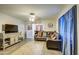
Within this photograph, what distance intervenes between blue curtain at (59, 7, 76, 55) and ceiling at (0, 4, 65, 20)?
227 mm

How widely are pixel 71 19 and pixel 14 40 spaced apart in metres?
1.35

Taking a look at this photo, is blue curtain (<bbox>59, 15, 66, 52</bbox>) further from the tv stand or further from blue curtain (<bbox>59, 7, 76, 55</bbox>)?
the tv stand

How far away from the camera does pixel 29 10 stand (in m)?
2.34

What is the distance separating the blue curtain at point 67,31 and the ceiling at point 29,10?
23 centimetres

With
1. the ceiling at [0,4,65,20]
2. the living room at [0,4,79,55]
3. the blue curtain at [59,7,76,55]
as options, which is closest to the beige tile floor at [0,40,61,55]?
the living room at [0,4,79,55]

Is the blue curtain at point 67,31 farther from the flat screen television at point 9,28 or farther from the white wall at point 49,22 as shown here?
the flat screen television at point 9,28

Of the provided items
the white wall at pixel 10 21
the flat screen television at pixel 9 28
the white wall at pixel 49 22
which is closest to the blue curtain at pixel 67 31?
the white wall at pixel 49 22

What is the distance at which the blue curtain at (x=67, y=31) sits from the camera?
219 centimetres

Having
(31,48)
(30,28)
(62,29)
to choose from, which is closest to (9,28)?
(30,28)

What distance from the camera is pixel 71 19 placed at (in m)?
2.23

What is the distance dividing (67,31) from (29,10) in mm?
966

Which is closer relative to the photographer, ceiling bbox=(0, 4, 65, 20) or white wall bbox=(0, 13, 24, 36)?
ceiling bbox=(0, 4, 65, 20)

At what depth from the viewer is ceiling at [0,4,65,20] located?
2156 millimetres
